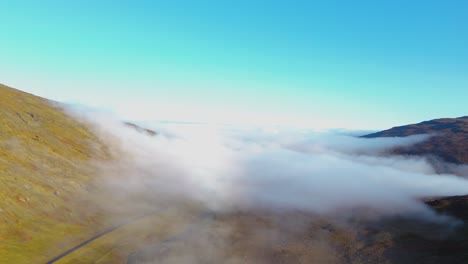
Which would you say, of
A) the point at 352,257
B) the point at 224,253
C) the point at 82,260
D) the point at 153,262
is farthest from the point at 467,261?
the point at 82,260

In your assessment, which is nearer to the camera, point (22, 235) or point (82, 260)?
point (82, 260)

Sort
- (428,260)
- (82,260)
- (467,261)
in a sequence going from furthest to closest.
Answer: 1. (82,260)
2. (428,260)
3. (467,261)

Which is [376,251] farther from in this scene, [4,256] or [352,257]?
[4,256]

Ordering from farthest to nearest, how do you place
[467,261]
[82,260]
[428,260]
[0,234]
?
1. [0,234]
2. [82,260]
3. [428,260]
4. [467,261]

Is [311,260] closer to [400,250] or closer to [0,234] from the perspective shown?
[400,250]

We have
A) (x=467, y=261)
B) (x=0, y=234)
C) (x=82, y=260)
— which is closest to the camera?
(x=467, y=261)

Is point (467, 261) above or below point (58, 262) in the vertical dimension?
above

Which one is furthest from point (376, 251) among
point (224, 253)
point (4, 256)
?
point (4, 256)

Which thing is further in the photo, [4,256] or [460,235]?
[460,235]

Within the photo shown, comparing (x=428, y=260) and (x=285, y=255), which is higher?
(x=428, y=260)
